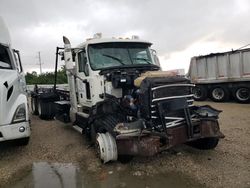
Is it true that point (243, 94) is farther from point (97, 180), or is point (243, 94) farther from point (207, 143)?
point (97, 180)

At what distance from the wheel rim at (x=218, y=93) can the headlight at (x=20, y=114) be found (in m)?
12.9

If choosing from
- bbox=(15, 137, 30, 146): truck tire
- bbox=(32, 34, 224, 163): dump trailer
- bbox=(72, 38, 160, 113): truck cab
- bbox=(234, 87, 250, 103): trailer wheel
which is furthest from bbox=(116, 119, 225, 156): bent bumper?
bbox=(234, 87, 250, 103): trailer wheel

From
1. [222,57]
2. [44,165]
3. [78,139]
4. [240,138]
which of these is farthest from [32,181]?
[222,57]

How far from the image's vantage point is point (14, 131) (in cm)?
602

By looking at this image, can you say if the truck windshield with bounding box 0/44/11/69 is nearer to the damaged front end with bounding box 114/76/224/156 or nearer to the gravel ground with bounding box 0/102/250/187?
the gravel ground with bounding box 0/102/250/187

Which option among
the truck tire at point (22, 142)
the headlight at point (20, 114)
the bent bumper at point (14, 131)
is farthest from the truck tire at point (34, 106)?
the bent bumper at point (14, 131)

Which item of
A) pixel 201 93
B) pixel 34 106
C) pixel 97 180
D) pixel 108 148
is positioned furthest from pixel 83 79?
pixel 201 93

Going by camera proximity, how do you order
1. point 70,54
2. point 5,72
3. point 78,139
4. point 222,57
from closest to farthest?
point 5,72 → point 70,54 → point 78,139 → point 222,57

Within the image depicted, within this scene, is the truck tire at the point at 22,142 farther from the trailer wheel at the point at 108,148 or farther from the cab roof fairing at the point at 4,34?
the cab roof fairing at the point at 4,34

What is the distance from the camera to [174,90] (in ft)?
18.3

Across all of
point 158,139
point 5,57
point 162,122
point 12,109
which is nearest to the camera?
point 158,139

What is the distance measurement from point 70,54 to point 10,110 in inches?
75.2

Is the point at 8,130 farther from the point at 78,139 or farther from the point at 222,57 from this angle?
the point at 222,57

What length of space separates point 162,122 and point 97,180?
1.46 metres
